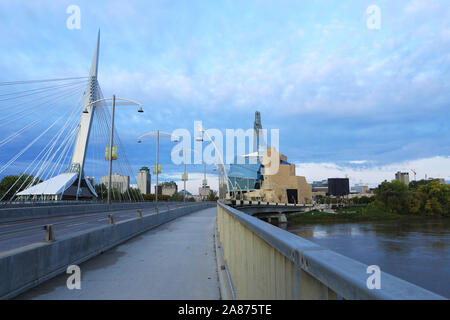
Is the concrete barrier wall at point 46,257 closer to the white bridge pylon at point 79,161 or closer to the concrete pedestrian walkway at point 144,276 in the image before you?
the concrete pedestrian walkway at point 144,276

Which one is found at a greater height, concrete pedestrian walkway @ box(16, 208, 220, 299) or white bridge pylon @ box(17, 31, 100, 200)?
white bridge pylon @ box(17, 31, 100, 200)

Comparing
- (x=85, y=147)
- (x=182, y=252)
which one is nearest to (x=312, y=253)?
(x=182, y=252)

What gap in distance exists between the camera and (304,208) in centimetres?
10981

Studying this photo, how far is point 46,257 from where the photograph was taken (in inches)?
283

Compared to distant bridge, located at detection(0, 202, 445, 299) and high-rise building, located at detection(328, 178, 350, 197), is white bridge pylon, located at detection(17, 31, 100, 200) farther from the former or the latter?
high-rise building, located at detection(328, 178, 350, 197)

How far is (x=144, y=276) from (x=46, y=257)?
2140 millimetres

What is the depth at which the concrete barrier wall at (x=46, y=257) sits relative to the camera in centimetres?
582

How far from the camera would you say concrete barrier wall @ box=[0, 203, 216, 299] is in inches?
229

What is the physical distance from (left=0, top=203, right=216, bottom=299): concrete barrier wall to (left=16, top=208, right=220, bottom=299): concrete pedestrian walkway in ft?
0.67

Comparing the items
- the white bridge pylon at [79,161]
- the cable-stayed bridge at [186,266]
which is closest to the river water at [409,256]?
the cable-stayed bridge at [186,266]

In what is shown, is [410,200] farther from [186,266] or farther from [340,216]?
[186,266]

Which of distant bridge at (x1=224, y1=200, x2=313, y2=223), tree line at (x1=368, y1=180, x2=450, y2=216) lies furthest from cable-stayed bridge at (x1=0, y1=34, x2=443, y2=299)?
tree line at (x1=368, y1=180, x2=450, y2=216)
